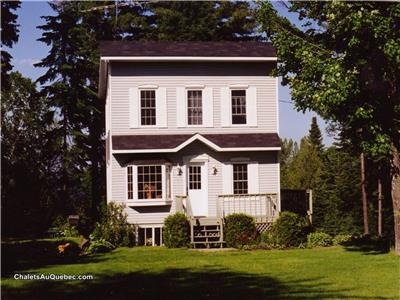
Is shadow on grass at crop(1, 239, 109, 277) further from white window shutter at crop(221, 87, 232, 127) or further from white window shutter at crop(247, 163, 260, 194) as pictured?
white window shutter at crop(221, 87, 232, 127)

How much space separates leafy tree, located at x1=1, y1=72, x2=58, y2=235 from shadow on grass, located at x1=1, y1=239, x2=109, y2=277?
26.8 feet

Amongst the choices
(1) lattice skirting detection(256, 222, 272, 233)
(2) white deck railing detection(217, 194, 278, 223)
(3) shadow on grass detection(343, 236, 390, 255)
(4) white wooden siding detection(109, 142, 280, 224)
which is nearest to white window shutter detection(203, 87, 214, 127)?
(4) white wooden siding detection(109, 142, 280, 224)

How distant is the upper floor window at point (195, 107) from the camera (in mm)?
23469

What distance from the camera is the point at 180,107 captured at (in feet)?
76.5

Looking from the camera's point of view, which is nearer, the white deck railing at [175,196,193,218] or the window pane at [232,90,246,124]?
the white deck railing at [175,196,193,218]

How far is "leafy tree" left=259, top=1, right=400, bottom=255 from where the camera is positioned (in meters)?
14.7

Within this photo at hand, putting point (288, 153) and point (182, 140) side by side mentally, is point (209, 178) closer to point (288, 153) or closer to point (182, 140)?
point (182, 140)

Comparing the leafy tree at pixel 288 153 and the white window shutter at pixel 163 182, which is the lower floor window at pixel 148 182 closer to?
the white window shutter at pixel 163 182

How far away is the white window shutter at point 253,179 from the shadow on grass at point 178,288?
30.4ft

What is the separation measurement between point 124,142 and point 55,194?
33.1ft

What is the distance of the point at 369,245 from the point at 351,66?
773 centimetres

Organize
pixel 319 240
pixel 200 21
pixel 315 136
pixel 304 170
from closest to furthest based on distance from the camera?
pixel 319 240 → pixel 200 21 → pixel 304 170 → pixel 315 136

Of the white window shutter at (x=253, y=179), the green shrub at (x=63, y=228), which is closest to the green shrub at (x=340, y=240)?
the white window shutter at (x=253, y=179)

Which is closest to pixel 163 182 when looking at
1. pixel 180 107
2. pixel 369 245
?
pixel 180 107
